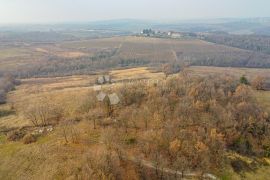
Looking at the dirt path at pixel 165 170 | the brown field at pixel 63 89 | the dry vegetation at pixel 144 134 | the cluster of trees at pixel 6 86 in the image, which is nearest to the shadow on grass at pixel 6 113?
the dry vegetation at pixel 144 134

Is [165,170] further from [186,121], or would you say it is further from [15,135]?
[15,135]

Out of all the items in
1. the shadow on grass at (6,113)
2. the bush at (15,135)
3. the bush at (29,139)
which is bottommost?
the shadow on grass at (6,113)

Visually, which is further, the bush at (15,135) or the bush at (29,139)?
the bush at (15,135)

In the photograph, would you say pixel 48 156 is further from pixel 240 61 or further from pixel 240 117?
pixel 240 61

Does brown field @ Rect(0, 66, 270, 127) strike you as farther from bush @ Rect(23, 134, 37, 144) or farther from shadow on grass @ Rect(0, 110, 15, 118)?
bush @ Rect(23, 134, 37, 144)

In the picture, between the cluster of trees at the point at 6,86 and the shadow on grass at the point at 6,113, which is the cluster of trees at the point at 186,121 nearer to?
the shadow on grass at the point at 6,113

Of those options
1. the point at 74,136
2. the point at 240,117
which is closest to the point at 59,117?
the point at 74,136

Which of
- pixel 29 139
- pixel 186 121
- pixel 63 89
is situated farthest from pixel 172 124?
pixel 63 89
